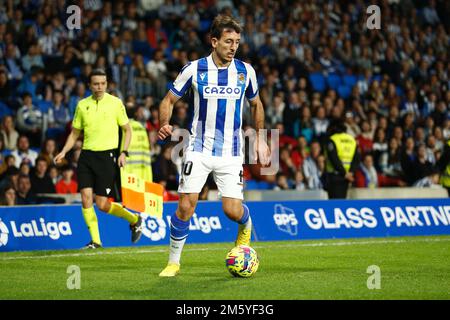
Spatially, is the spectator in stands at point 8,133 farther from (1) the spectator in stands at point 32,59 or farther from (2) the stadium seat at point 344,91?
(2) the stadium seat at point 344,91

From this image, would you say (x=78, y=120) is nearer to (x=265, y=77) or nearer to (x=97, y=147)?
(x=97, y=147)

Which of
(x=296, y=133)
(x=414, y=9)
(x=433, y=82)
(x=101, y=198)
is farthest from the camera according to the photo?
(x=414, y=9)

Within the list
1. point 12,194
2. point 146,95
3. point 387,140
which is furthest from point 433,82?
point 12,194

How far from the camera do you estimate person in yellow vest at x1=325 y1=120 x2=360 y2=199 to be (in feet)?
53.3

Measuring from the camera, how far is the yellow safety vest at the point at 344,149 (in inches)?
643

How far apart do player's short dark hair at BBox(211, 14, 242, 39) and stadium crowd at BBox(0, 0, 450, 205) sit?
633cm

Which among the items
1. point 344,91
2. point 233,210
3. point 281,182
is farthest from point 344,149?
point 233,210

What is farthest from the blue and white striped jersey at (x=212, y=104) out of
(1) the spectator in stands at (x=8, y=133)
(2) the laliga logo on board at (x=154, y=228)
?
(1) the spectator in stands at (x=8, y=133)

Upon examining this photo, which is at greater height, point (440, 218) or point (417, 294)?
point (417, 294)

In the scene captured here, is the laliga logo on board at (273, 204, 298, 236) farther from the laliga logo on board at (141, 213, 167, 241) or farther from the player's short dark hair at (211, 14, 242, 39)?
the player's short dark hair at (211, 14, 242, 39)

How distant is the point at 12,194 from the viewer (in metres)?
15.1

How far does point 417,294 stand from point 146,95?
11.8 metres

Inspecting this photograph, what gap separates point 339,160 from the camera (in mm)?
16234
